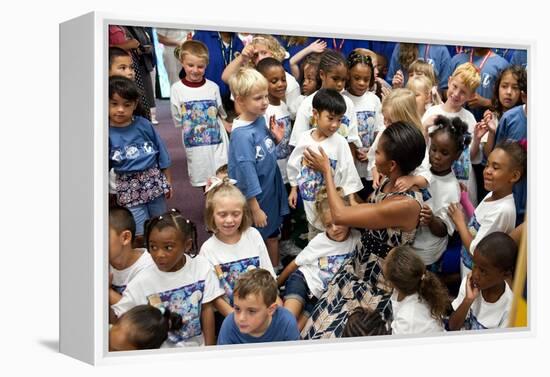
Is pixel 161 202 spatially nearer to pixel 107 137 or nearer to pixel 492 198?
pixel 107 137

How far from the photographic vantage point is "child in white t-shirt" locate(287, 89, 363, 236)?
22.1 feet

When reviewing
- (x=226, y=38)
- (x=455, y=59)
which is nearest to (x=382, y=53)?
(x=455, y=59)

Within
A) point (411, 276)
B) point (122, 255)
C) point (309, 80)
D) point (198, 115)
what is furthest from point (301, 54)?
point (122, 255)

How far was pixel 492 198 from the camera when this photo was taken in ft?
23.9

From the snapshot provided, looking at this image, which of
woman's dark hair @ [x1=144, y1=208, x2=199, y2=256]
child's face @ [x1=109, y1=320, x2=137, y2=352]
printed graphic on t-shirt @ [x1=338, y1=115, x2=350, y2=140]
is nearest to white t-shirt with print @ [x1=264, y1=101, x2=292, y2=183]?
printed graphic on t-shirt @ [x1=338, y1=115, x2=350, y2=140]

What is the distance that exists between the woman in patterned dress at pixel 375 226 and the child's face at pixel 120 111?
3.81 feet

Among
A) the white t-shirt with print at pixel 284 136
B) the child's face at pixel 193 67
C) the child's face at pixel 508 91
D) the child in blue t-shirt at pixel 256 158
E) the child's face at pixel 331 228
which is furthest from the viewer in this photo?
the child's face at pixel 508 91

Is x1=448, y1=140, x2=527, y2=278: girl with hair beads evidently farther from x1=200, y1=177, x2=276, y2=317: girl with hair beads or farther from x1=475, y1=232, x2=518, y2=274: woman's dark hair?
x1=200, y1=177, x2=276, y2=317: girl with hair beads

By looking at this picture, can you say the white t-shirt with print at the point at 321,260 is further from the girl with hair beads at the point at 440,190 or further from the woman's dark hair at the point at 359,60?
the woman's dark hair at the point at 359,60

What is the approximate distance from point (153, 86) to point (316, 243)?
1389 millimetres

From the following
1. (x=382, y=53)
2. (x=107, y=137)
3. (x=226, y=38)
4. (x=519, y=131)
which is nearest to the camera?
(x=107, y=137)

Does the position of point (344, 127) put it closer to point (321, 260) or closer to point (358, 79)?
point (358, 79)

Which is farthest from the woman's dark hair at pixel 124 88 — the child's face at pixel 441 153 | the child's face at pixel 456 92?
the child's face at pixel 456 92

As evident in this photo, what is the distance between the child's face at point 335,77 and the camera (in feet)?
22.3
